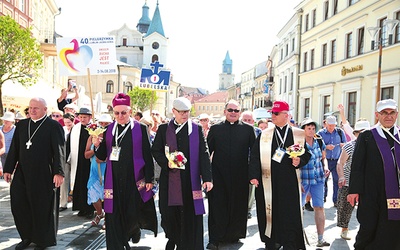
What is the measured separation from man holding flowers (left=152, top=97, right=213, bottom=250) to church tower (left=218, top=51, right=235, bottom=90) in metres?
166

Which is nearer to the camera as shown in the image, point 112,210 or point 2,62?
point 112,210

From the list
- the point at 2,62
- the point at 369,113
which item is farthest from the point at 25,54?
the point at 369,113

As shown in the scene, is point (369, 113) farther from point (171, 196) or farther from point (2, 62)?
point (171, 196)

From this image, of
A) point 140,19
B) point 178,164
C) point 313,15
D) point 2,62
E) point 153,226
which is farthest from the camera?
point 140,19

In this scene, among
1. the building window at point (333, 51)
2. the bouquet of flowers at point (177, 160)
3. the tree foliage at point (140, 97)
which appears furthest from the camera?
the tree foliage at point (140, 97)

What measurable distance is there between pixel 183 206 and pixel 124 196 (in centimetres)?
79

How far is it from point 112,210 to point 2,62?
1268cm

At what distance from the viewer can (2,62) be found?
51.8 ft

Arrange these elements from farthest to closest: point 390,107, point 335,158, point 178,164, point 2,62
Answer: point 2,62
point 335,158
point 178,164
point 390,107

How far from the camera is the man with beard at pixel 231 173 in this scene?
6.21 meters

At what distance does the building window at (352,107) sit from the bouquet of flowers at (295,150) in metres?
21.1

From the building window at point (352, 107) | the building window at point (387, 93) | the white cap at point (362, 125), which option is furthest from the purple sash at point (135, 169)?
the building window at point (352, 107)

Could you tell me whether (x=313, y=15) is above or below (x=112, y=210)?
above

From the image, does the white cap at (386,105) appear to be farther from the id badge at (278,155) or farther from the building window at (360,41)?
the building window at (360,41)
